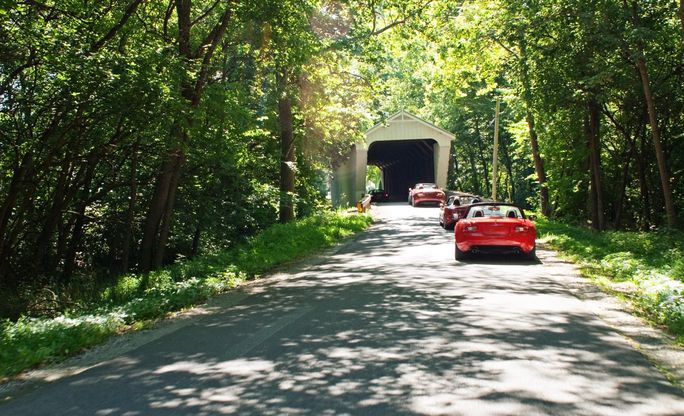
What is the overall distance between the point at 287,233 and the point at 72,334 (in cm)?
1229

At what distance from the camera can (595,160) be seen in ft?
67.2

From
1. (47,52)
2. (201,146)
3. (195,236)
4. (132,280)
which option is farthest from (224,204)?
(47,52)

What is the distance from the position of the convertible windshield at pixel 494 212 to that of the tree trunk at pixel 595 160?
5.29 m

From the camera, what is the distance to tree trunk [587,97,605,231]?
1977 cm

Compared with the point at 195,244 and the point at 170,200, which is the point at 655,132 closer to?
the point at 170,200

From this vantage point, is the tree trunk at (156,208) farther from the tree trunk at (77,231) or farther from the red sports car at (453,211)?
the red sports car at (453,211)

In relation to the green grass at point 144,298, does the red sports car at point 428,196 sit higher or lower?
higher

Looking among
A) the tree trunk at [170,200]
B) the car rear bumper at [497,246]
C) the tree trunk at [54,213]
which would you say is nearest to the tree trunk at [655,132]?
the car rear bumper at [497,246]

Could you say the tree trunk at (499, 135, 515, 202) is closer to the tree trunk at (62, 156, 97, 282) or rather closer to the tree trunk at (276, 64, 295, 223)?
the tree trunk at (276, 64, 295, 223)

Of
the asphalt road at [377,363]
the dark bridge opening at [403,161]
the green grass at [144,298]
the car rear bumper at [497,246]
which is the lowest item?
the asphalt road at [377,363]

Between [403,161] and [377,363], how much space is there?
7347cm

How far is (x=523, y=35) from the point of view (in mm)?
17109

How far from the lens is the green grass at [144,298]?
6727 mm

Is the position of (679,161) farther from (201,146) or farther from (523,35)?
(201,146)
